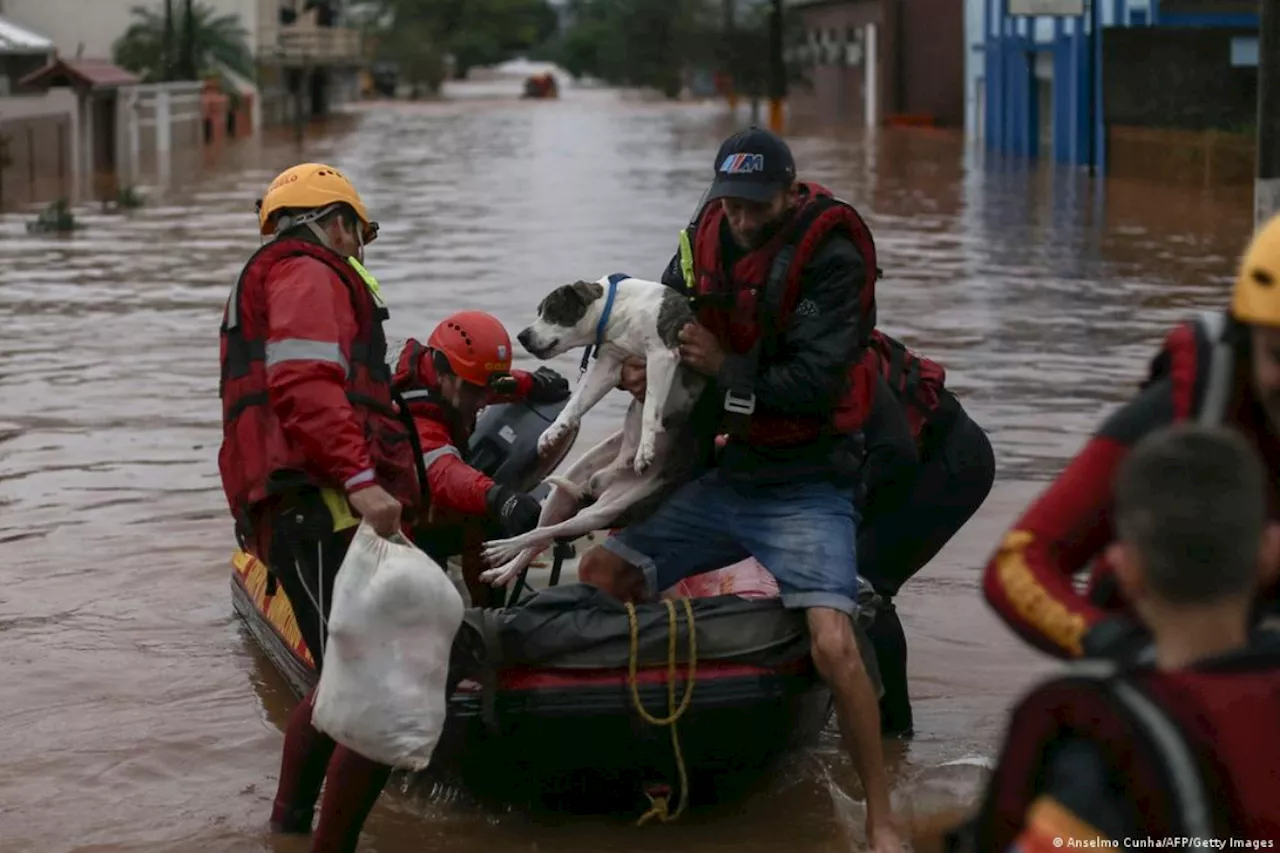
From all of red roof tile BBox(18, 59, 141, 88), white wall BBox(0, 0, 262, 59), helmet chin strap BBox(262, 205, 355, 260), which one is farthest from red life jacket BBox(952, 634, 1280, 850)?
white wall BBox(0, 0, 262, 59)

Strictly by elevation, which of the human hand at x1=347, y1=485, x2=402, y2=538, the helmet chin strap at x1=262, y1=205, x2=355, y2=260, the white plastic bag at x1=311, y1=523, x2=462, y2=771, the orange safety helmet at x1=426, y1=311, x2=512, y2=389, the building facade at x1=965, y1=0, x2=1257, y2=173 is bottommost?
the white plastic bag at x1=311, y1=523, x2=462, y2=771

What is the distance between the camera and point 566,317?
6.19 metres

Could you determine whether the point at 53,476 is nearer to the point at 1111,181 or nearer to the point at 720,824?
A: the point at 720,824

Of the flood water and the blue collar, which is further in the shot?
the flood water

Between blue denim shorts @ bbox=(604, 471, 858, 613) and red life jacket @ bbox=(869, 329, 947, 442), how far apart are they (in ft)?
2.04

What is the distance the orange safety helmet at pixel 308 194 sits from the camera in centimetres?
589

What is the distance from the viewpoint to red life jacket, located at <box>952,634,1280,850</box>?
2.77 m

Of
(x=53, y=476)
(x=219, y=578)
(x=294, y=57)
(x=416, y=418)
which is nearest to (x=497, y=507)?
(x=416, y=418)

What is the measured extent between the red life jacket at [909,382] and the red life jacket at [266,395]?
5.04ft

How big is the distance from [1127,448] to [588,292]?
109 inches

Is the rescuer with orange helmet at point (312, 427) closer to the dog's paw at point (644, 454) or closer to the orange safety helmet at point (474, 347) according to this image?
the dog's paw at point (644, 454)

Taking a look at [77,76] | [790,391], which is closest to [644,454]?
[790,391]

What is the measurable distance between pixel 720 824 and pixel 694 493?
0.95m

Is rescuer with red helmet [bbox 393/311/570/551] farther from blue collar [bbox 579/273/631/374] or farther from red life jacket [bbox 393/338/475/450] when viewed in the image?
blue collar [bbox 579/273/631/374]
